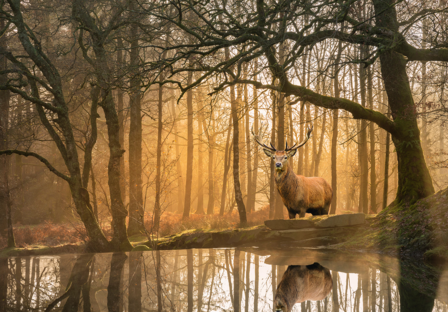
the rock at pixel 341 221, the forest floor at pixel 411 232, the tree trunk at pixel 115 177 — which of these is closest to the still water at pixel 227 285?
the forest floor at pixel 411 232

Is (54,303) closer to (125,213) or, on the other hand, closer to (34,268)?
(34,268)

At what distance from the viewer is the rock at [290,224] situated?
909 cm

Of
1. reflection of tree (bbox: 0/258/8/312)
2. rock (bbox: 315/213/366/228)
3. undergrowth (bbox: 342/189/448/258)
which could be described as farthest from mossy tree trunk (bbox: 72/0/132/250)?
undergrowth (bbox: 342/189/448/258)

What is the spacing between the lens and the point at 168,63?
25.4 feet

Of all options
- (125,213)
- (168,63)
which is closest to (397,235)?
(168,63)

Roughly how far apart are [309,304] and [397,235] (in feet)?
17.6

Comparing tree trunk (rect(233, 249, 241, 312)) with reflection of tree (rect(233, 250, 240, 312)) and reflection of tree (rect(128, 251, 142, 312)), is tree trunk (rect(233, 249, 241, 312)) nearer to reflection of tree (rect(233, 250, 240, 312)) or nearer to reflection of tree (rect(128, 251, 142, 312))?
reflection of tree (rect(233, 250, 240, 312))

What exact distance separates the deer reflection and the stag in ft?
13.6

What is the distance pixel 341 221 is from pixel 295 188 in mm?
1374

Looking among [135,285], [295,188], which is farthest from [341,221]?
[135,285]

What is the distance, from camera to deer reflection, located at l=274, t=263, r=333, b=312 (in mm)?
3742

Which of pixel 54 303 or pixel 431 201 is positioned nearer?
pixel 54 303

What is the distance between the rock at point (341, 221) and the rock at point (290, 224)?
0.83ft

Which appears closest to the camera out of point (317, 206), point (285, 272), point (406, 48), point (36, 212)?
point (285, 272)
